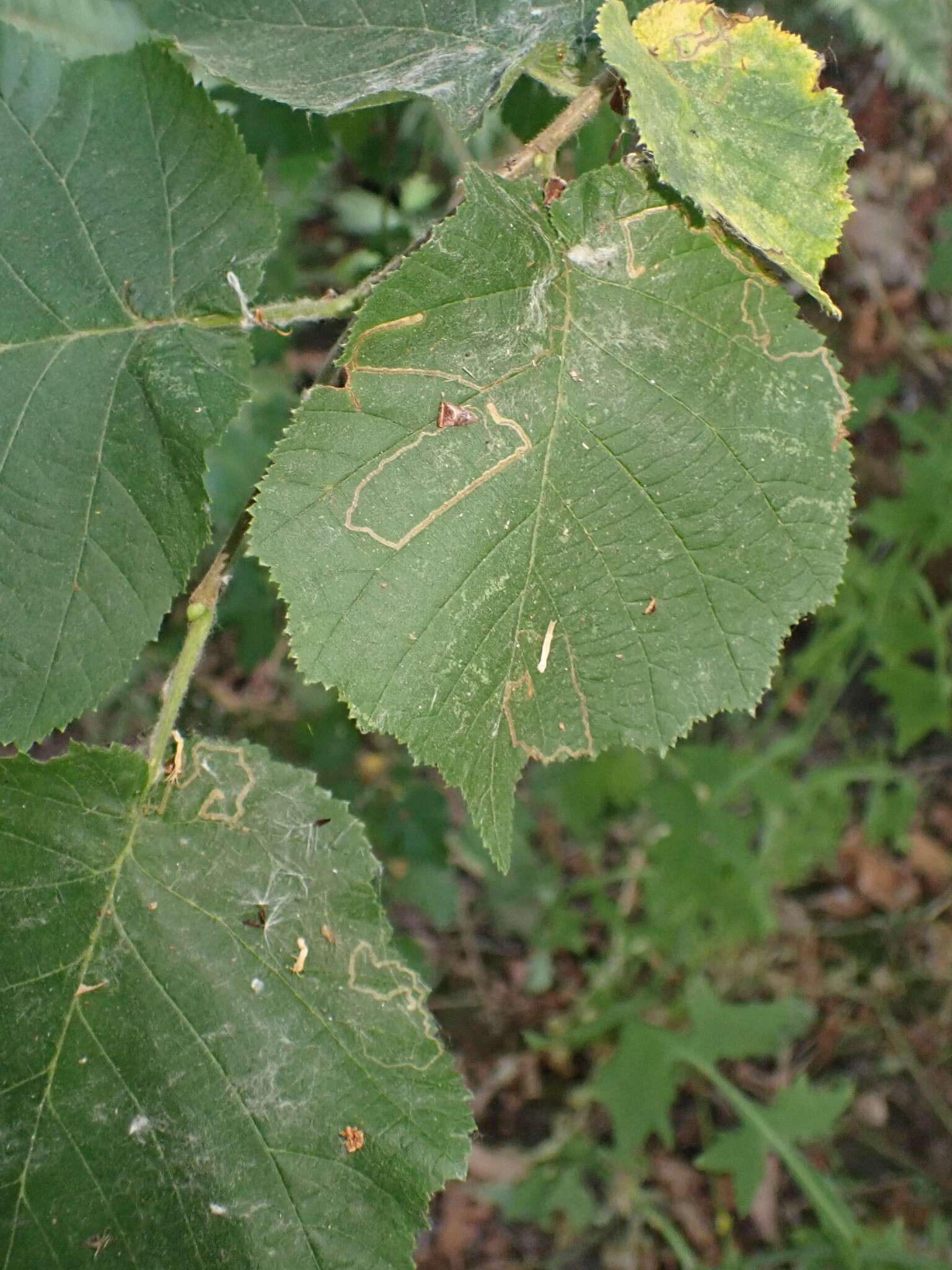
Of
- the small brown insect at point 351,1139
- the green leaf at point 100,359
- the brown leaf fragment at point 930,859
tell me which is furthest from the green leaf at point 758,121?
the brown leaf fragment at point 930,859

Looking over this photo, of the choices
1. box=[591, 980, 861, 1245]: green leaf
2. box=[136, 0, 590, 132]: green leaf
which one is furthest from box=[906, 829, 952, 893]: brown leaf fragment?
box=[136, 0, 590, 132]: green leaf

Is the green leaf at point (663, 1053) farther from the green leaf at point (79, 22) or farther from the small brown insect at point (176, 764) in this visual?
the green leaf at point (79, 22)

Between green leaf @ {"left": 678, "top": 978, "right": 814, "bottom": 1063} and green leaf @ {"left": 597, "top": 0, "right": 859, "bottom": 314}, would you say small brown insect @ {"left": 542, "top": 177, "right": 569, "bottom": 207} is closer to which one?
green leaf @ {"left": 597, "top": 0, "right": 859, "bottom": 314}

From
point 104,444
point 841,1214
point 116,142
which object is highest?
point 116,142

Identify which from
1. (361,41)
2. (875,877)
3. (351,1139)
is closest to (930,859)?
(875,877)

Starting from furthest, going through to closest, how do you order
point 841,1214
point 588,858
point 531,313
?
point 588,858 → point 841,1214 → point 531,313

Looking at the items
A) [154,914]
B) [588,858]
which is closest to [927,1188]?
[588,858]

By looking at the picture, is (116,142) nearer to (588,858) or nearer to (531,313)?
(531,313)

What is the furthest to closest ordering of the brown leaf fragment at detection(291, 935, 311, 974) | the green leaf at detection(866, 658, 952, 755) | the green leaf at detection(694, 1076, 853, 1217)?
the green leaf at detection(866, 658, 952, 755) → the green leaf at detection(694, 1076, 853, 1217) → the brown leaf fragment at detection(291, 935, 311, 974)
